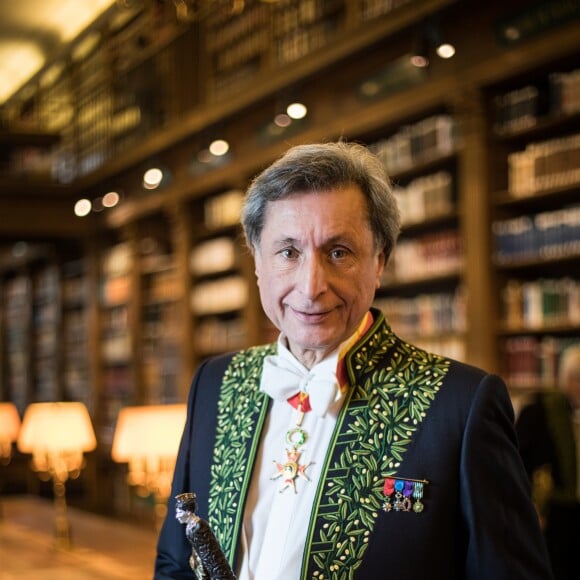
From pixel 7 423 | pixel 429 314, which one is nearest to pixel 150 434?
pixel 429 314

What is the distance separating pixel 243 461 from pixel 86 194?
27.1 ft

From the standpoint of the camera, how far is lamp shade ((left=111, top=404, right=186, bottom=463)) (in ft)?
15.0

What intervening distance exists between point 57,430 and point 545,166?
3.29m

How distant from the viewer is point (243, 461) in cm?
155

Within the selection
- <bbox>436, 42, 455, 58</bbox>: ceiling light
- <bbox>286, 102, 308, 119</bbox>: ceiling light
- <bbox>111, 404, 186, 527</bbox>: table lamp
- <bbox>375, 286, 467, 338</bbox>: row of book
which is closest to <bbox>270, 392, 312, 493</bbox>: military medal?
<bbox>436, 42, 455, 58</bbox>: ceiling light

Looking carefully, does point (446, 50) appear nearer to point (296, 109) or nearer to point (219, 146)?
point (296, 109)

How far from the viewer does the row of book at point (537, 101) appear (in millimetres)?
4707

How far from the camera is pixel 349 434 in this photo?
4.85 ft

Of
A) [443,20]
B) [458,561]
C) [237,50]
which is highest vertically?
[237,50]

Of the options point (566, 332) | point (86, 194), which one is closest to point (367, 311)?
point (566, 332)

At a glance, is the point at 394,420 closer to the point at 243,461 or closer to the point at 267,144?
the point at 243,461

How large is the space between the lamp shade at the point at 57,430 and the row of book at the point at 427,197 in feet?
7.74

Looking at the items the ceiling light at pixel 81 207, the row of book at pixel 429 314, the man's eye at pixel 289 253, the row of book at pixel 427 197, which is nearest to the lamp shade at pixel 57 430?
the ceiling light at pixel 81 207

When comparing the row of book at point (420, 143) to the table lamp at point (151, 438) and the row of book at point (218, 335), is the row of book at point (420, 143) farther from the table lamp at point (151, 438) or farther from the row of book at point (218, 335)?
the row of book at point (218, 335)
